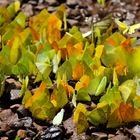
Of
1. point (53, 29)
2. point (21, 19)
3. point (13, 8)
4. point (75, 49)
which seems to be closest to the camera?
point (75, 49)

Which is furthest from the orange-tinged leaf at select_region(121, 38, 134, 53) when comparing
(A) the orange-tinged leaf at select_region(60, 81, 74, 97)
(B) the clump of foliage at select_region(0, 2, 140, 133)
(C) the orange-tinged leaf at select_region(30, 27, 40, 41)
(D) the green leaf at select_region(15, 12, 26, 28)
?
(D) the green leaf at select_region(15, 12, 26, 28)

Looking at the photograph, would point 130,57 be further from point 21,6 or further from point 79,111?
point 21,6

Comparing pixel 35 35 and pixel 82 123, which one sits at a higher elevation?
pixel 35 35

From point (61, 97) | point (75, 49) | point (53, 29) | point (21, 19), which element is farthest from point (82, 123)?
point (21, 19)

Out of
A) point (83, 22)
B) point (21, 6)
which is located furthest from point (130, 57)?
point (21, 6)

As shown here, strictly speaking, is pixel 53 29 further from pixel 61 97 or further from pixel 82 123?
pixel 82 123

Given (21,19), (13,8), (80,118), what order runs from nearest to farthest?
1. (80,118)
2. (21,19)
3. (13,8)

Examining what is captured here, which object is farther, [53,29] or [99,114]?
[53,29]

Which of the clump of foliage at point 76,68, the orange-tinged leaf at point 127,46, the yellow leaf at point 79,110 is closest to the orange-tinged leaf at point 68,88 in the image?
the clump of foliage at point 76,68
